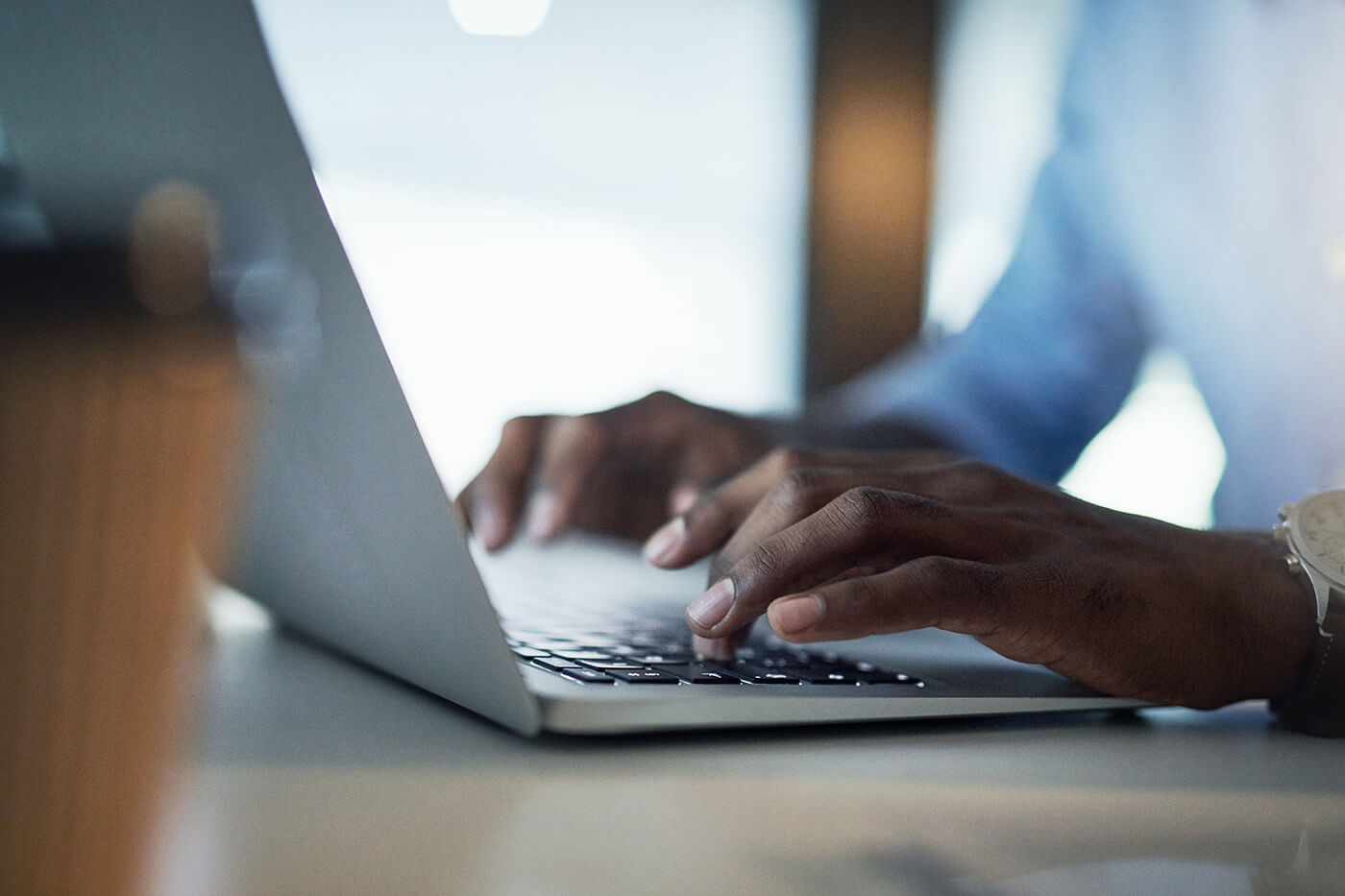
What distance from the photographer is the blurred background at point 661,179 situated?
2496 mm

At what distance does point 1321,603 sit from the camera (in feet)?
1.28

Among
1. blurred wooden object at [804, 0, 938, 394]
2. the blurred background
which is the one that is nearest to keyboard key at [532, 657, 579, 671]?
the blurred background

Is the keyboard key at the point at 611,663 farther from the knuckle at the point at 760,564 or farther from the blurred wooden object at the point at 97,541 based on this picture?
the blurred wooden object at the point at 97,541

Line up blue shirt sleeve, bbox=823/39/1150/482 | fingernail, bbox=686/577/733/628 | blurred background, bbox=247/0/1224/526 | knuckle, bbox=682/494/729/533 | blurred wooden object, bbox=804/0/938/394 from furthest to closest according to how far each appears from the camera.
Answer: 1. blurred wooden object, bbox=804/0/938/394
2. blurred background, bbox=247/0/1224/526
3. blue shirt sleeve, bbox=823/39/1150/482
4. knuckle, bbox=682/494/729/533
5. fingernail, bbox=686/577/733/628

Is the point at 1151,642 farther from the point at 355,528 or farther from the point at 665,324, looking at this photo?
the point at 665,324

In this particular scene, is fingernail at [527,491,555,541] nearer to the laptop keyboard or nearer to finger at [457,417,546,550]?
finger at [457,417,546,550]

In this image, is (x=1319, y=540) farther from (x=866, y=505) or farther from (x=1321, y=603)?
(x=866, y=505)

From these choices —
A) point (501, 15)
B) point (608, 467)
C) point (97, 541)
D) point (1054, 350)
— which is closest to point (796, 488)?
point (97, 541)

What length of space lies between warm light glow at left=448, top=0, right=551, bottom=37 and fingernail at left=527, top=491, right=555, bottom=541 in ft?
6.86

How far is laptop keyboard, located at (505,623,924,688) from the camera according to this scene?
314mm

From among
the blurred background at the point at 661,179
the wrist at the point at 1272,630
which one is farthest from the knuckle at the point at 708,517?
the blurred background at the point at 661,179

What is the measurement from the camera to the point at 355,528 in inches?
12.2

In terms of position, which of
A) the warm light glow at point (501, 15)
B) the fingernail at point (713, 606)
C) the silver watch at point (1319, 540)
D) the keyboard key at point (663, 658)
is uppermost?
the warm light glow at point (501, 15)

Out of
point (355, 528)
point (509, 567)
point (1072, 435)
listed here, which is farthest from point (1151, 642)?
point (1072, 435)
